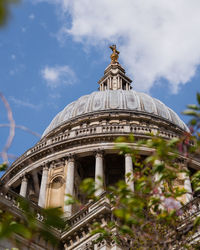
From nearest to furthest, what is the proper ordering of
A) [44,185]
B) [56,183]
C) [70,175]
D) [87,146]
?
[70,175], [44,185], [56,183], [87,146]

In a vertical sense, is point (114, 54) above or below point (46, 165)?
above

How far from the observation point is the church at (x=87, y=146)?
30.5 m

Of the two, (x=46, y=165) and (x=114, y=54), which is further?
(x=114, y=54)

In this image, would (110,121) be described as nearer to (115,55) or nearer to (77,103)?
(77,103)

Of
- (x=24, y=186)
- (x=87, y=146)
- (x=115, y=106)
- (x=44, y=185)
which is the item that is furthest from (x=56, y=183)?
(x=115, y=106)

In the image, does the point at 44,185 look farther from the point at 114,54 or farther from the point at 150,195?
the point at 114,54

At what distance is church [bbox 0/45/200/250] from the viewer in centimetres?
3048

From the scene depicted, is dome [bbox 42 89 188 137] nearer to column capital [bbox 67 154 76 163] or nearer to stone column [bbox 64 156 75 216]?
column capital [bbox 67 154 76 163]

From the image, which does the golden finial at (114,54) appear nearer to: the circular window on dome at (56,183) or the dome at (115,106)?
the dome at (115,106)

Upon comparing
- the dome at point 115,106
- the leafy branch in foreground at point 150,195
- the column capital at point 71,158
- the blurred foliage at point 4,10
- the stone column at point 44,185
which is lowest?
the blurred foliage at point 4,10

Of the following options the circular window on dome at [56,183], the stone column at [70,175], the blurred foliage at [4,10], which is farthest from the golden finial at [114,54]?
the blurred foliage at [4,10]

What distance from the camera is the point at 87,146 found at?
31812mm

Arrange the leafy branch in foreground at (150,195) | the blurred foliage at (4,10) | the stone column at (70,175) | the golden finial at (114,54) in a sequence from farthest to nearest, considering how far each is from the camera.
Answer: the golden finial at (114,54)
the stone column at (70,175)
the leafy branch in foreground at (150,195)
the blurred foliage at (4,10)

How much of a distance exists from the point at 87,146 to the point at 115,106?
736 centimetres
